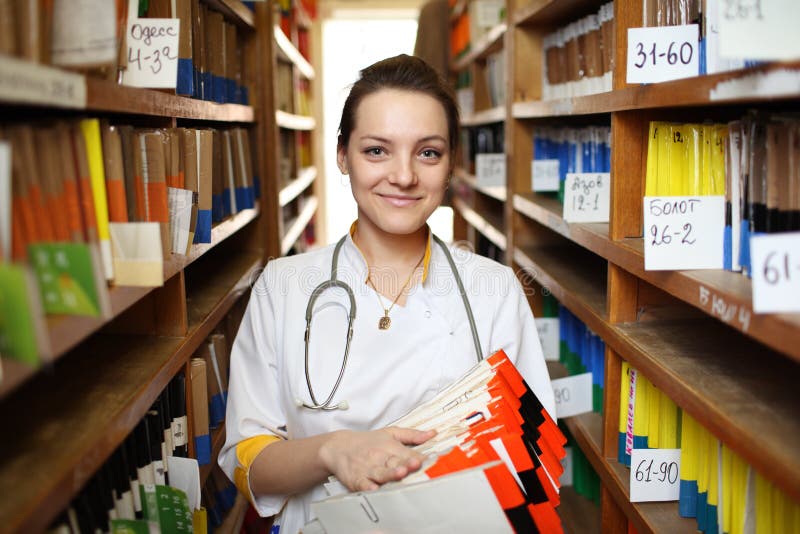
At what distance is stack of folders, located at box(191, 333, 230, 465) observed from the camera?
201 centimetres


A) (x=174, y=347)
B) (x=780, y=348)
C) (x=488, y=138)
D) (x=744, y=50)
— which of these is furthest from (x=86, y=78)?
(x=488, y=138)

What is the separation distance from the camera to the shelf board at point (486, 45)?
360cm

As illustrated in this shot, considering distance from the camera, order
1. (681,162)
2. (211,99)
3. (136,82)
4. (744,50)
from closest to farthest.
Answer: (744,50) → (136,82) → (681,162) → (211,99)

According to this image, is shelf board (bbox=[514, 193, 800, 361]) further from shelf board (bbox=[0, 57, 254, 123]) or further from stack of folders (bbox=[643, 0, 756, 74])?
shelf board (bbox=[0, 57, 254, 123])

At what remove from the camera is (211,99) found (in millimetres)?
2408

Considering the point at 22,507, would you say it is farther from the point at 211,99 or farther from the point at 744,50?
the point at 211,99

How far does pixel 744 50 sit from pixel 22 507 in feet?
3.96

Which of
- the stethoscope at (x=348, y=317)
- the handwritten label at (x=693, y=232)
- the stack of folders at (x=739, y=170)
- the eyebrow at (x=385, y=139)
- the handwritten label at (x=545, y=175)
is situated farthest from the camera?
the handwritten label at (x=545, y=175)

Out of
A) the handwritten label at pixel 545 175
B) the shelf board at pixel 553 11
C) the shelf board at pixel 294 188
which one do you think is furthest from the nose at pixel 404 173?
the shelf board at pixel 294 188

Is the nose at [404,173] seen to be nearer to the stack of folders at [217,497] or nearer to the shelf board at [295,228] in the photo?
the stack of folders at [217,497]

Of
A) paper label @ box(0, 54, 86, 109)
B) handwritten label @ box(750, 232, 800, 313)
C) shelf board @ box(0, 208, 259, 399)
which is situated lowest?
shelf board @ box(0, 208, 259, 399)

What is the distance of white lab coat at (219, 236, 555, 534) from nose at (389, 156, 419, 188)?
24cm

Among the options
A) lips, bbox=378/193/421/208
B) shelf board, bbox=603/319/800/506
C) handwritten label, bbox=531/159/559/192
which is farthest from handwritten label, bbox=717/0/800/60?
handwritten label, bbox=531/159/559/192

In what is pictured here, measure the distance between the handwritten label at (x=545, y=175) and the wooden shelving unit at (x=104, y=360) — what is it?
123cm
